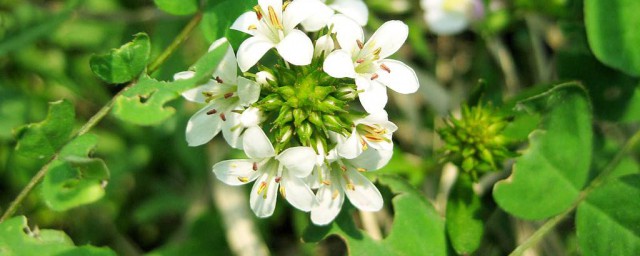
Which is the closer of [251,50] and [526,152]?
[251,50]

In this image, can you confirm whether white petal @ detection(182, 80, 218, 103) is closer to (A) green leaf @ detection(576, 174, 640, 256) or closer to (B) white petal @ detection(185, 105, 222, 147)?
(B) white petal @ detection(185, 105, 222, 147)

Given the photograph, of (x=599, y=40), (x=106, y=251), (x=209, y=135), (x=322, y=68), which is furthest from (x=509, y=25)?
(x=106, y=251)

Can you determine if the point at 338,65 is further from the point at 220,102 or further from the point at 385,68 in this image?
the point at 220,102

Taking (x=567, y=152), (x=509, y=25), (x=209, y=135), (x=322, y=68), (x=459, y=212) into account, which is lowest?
(x=509, y=25)

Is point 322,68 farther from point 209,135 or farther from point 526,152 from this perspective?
point 526,152

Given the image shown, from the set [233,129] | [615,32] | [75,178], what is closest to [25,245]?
[75,178]

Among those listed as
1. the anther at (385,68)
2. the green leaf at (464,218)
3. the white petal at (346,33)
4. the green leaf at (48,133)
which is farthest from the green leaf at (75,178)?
the green leaf at (464,218)

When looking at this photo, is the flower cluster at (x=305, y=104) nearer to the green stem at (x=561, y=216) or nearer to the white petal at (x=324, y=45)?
the white petal at (x=324, y=45)
